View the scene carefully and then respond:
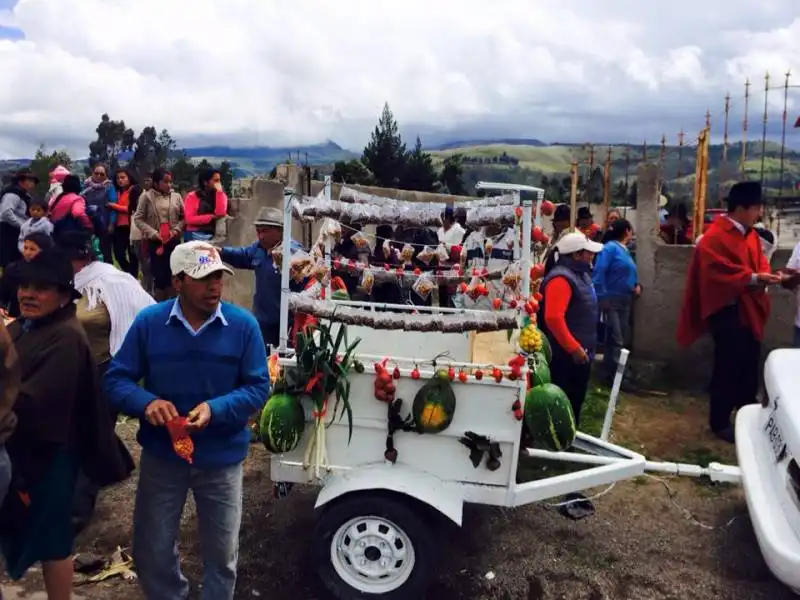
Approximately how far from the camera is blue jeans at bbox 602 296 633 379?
7.61 metres

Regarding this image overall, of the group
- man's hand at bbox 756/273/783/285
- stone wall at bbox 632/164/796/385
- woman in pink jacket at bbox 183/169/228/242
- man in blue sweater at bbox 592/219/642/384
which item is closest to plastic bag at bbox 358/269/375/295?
man's hand at bbox 756/273/783/285

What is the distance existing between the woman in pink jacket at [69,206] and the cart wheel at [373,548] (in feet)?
18.5

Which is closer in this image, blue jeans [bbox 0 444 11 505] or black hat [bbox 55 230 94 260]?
blue jeans [bbox 0 444 11 505]

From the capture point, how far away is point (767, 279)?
5.94 meters

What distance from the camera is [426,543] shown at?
365 cm

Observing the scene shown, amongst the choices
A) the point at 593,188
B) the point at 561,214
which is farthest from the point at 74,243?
the point at 593,188

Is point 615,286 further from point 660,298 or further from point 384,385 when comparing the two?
point 384,385

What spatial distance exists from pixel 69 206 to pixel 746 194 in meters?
6.94

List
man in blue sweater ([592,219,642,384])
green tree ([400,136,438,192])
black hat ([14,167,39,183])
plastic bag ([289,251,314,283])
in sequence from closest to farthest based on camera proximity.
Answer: plastic bag ([289,251,314,283]), man in blue sweater ([592,219,642,384]), black hat ([14,167,39,183]), green tree ([400,136,438,192])

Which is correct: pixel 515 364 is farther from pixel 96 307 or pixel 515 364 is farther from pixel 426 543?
pixel 96 307

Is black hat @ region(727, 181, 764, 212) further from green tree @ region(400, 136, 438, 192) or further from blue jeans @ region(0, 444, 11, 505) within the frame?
green tree @ region(400, 136, 438, 192)

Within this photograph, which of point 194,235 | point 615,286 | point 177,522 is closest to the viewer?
point 177,522

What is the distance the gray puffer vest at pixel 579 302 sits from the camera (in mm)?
5223

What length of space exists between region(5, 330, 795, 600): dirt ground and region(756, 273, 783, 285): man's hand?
169 cm
